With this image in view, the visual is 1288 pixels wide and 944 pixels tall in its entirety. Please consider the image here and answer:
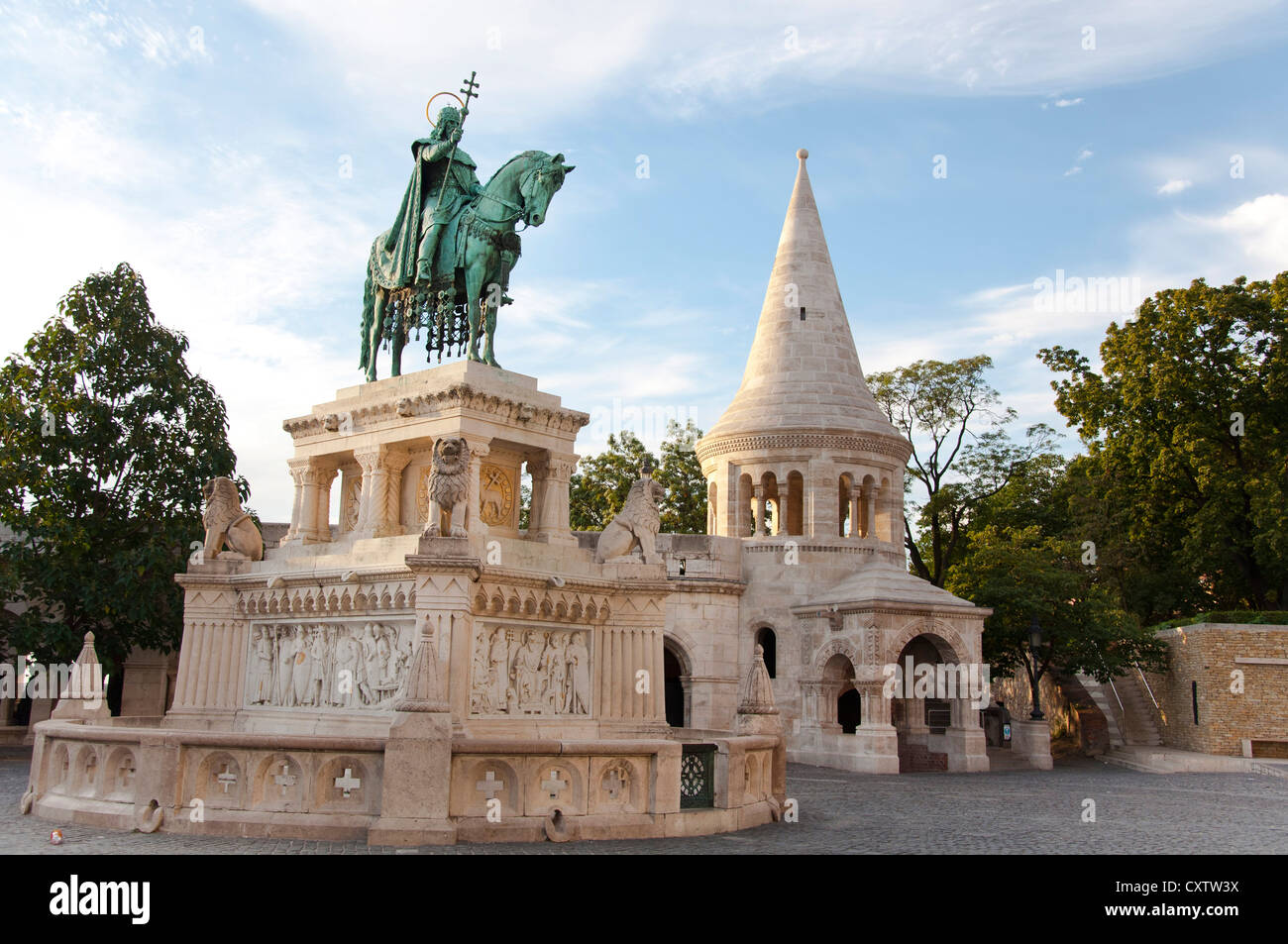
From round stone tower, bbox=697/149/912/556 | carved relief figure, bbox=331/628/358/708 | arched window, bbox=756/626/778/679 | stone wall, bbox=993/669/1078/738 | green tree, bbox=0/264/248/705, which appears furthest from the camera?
stone wall, bbox=993/669/1078/738

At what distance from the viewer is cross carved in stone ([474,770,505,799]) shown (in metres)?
10.5

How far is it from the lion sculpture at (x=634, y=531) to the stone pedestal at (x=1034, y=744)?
55.0ft

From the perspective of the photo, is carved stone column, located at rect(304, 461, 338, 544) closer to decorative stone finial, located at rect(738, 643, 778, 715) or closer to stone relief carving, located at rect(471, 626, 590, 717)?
stone relief carving, located at rect(471, 626, 590, 717)

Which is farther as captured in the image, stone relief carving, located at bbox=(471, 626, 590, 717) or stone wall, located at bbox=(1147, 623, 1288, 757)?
stone wall, located at bbox=(1147, 623, 1288, 757)

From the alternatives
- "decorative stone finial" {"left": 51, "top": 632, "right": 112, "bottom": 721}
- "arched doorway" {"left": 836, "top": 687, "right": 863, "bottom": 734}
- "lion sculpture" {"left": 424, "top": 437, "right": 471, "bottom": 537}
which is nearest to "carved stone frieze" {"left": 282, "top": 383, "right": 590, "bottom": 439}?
"lion sculpture" {"left": 424, "top": 437, "right": 471, "bottom": 537}

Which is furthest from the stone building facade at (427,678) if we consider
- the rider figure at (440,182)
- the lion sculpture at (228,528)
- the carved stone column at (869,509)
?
the carved stone column at (869,509)

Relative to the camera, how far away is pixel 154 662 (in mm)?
30656

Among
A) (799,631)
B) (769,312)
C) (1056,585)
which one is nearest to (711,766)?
(799,631)

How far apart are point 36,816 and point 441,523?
16.9 ft

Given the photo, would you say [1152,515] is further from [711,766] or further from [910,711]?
[711,766]

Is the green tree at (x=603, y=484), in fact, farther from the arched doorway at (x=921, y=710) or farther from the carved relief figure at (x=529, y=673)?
the carved relief figure at (x=529, y=673)

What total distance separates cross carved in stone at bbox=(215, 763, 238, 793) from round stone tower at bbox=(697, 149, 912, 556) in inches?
932

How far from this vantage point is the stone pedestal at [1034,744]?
2888 centimetres
